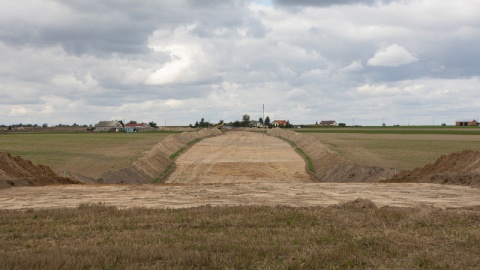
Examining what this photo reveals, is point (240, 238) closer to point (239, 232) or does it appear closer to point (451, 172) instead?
point (239, 232)

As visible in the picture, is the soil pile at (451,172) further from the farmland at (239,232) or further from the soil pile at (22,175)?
the soil pile at (22,175)

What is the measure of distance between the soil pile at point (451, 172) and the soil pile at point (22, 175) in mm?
18440

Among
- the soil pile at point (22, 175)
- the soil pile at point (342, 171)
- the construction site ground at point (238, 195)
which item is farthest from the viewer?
the soil pile at point (342, 171)

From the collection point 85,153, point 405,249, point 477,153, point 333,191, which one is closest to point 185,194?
point 333,191

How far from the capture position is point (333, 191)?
A: 2288 cm

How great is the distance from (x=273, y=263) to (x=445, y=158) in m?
26.7

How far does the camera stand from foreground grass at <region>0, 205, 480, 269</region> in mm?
8992

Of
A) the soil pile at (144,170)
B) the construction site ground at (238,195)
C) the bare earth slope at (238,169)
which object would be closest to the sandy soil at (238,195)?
the construction site ground at (238,195)

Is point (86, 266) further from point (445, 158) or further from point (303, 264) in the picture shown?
point (445, 158)

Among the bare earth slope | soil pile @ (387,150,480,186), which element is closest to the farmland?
soil pile @ (387,150,480,186)

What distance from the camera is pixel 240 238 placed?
1102 cm

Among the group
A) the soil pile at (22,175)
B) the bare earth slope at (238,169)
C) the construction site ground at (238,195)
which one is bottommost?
the bare earth slope at (238,169)

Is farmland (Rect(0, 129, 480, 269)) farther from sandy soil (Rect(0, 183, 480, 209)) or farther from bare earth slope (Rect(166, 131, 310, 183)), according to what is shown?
bare earth slope (Rect(166, 131, 310, 183))

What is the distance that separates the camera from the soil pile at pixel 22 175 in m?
24.5
